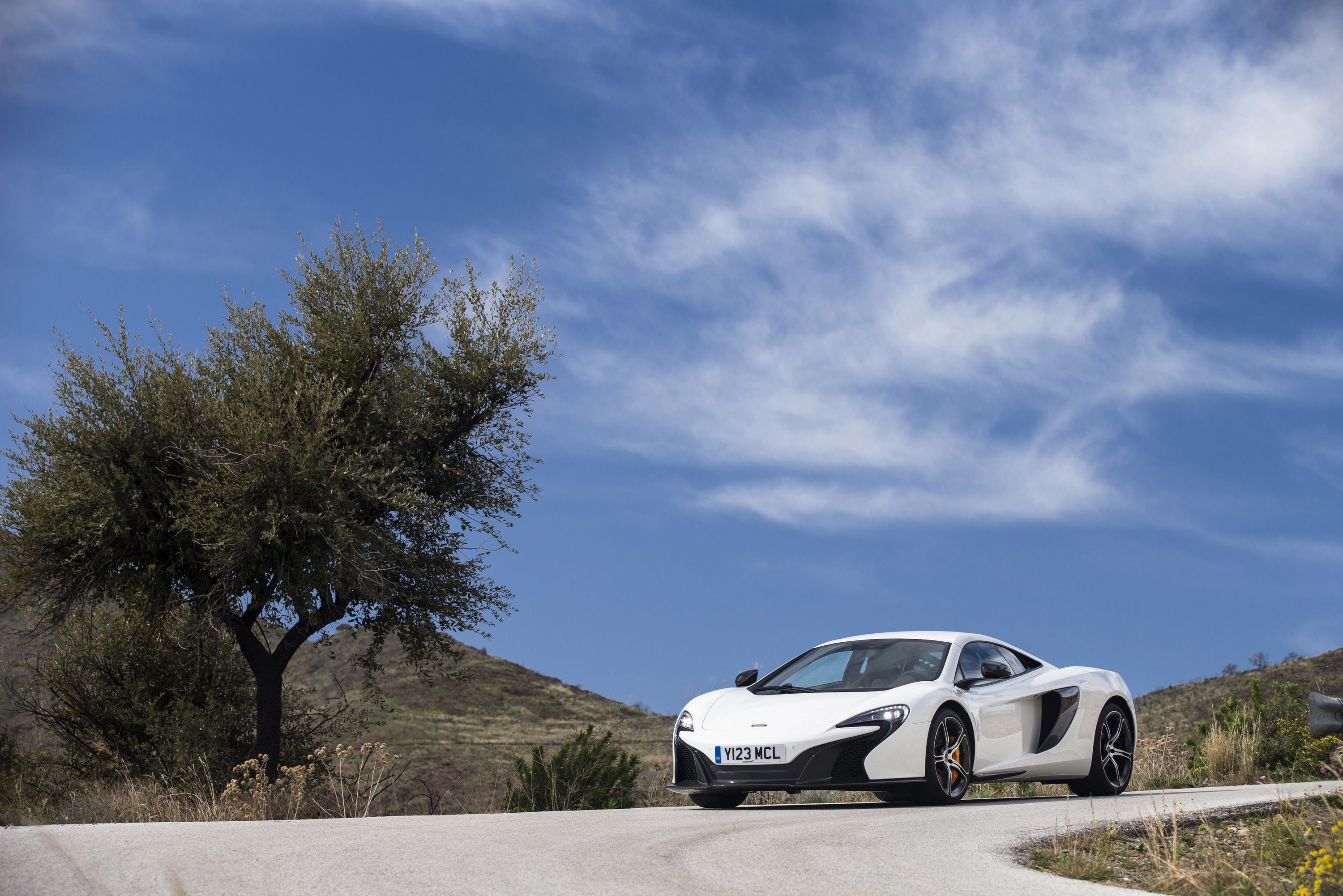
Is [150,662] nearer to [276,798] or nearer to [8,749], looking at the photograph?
[8,749]

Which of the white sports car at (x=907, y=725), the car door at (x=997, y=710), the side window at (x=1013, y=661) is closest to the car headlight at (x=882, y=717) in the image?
the white sports car at (x=907, y=725)

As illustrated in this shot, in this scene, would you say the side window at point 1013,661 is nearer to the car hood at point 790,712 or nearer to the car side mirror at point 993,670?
the car side mirror at point 993,670

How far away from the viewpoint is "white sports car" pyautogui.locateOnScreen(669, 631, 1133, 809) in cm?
840

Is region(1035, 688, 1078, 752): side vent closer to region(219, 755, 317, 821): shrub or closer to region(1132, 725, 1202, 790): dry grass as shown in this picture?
region(1132, 725, 1202, 790): dry grass

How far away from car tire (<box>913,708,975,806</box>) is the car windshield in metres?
0.41

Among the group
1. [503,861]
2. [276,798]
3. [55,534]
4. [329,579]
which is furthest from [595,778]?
[55,534]

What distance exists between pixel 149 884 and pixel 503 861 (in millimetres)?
1586

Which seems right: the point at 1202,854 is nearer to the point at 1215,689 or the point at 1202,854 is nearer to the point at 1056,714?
the point at 1056,714

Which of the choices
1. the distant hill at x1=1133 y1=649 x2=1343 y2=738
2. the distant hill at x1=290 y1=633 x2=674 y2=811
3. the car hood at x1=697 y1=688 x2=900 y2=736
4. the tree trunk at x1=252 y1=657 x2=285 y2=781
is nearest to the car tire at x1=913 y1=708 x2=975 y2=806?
the car hood at x1=697 y1=688 x2=900 y2=736

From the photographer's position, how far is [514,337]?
20656mm

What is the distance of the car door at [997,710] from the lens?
9.26 m

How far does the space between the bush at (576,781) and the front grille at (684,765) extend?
389 centimetres

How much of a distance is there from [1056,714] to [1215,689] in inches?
1244

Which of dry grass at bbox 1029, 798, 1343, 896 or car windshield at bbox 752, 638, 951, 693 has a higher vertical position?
car windshield at bbox 752, 638, 951, 693
